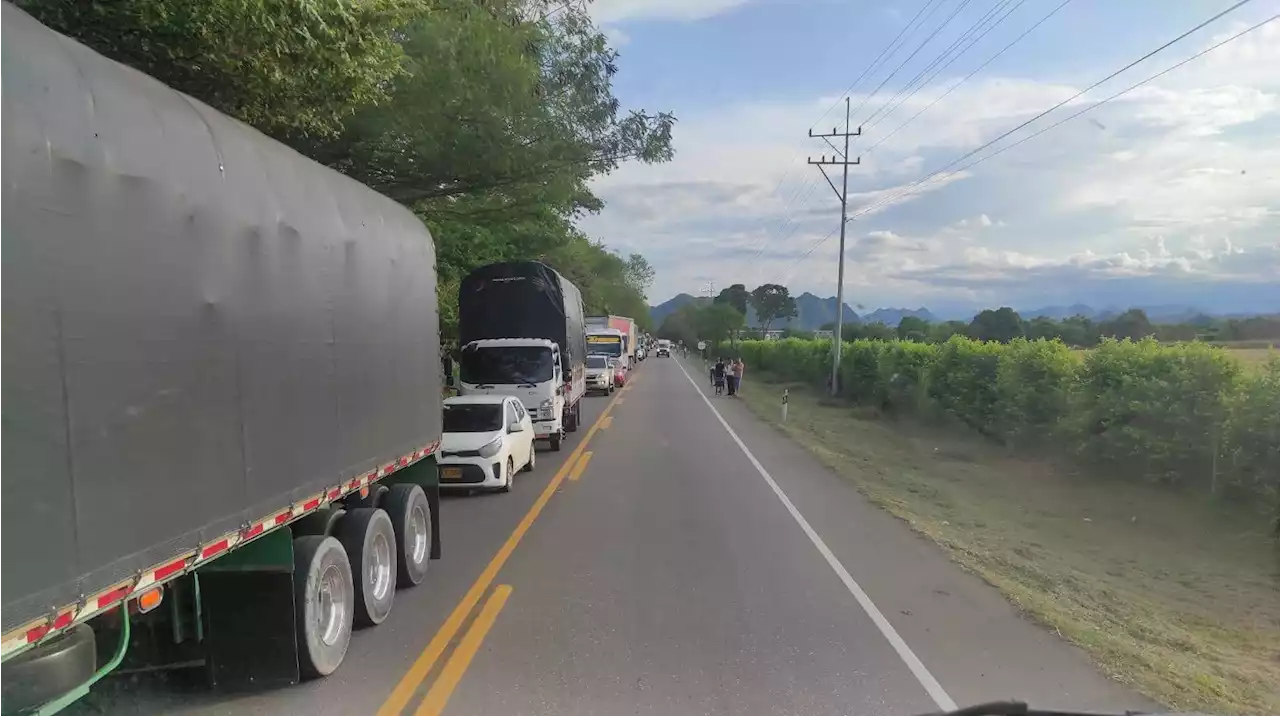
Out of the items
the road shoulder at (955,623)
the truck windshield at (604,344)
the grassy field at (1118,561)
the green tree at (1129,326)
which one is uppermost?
the green tree at (1129,326)

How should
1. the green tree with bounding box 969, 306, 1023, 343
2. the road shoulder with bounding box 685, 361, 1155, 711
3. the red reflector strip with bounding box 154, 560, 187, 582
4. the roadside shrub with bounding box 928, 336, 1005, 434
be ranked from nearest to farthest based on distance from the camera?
the red reflector strip with bounding box 154, 560, 187, 582
the road shoulder with bounding box 685, 361, 1155, 711
the roadside shrub with bounding box 928, 336, 1005, 434
the green tree with bounding box 969, 306, 1023, 343

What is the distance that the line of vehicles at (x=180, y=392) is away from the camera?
317 centimetres

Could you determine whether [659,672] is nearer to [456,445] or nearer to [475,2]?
[456,445]

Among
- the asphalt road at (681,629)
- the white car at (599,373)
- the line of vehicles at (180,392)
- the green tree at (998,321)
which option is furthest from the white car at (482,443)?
the green tree at (998,321)

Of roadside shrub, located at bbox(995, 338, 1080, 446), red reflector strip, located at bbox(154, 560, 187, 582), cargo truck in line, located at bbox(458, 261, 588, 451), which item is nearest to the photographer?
red reflector strip, located at bbox(154, 560, 187, 582)

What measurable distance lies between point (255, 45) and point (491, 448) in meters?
6.95

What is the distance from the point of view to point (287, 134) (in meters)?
11.4

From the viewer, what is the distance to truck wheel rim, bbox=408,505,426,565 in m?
7.89

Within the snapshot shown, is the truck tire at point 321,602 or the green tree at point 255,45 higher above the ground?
the green tree at point 255,45

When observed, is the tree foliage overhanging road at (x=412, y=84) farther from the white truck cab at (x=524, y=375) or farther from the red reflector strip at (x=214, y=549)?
→ the red reflector strip at (x=214, y=549)

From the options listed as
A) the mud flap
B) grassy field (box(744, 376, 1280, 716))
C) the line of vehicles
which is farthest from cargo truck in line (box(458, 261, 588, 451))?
the mud flap

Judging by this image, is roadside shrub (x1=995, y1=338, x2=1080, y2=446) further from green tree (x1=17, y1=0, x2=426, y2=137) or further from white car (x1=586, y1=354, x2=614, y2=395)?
white car (x1=586, y1=354, x2=614, y2=395)

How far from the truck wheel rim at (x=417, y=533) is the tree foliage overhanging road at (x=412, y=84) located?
13.3 ft

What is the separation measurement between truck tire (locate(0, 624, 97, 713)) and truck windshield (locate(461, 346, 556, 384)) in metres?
14.5
